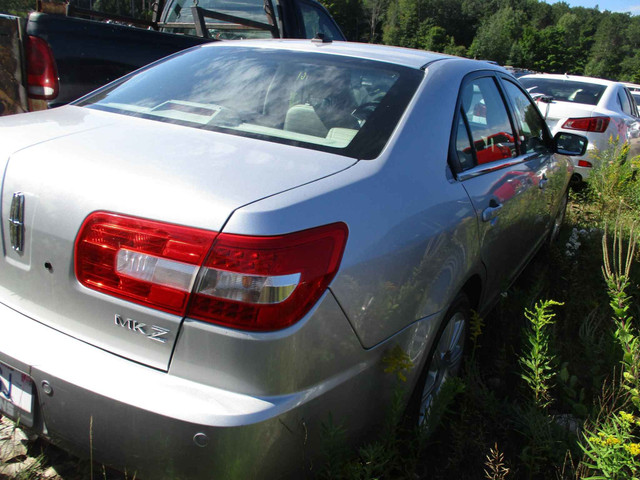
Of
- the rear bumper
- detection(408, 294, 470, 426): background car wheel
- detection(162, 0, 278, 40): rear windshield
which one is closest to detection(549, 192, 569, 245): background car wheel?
detection(408, 294, 470, 426): background car wheel

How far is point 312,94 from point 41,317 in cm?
134

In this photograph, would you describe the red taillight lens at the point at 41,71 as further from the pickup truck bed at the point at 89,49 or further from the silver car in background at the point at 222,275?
the silver car in background at the point at 222,275

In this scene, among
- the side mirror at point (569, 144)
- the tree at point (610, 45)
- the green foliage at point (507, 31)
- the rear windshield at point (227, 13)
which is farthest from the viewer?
the green foliage at point (507, 31)

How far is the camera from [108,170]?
1.64 m

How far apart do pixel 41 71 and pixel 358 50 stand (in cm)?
240

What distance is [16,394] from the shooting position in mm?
1677

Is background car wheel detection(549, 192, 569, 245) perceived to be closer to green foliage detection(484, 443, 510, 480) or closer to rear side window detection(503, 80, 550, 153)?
rear side window detection(503, 80, 550, 153)

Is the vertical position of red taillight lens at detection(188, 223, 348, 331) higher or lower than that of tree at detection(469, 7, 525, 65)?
lower

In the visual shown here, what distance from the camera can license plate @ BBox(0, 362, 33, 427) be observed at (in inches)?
64.8

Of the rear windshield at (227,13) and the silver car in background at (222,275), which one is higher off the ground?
the rear windshield at (227,13)

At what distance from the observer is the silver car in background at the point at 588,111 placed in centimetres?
728

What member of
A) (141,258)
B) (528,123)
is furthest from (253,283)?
(528,123)

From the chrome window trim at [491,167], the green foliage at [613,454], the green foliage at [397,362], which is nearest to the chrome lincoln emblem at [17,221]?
the green foliage at [397,362]

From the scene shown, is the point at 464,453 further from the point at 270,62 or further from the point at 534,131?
the point at 534,131
